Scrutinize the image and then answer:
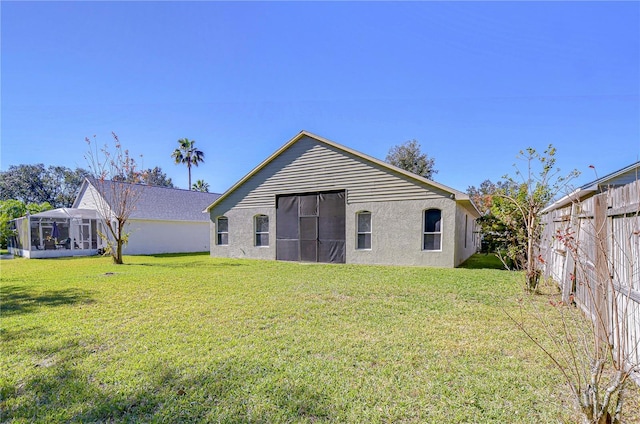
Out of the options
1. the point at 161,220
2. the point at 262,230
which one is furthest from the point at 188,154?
the point at 262,230

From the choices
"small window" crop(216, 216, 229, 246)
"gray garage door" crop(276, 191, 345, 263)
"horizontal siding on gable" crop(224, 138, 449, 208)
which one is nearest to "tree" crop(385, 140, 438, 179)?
"horizontal siding on gable" crop(224, 138, 449, 208)

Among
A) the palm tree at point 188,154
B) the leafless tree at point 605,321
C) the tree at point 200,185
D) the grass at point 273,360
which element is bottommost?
the grass at point 273,360

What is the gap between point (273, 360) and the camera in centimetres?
348

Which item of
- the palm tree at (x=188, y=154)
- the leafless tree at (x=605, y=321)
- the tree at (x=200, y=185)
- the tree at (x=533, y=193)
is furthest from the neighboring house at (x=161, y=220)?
the leafless tree at (x=605, y=321)

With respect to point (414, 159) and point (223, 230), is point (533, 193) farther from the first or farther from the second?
point (414, 159)

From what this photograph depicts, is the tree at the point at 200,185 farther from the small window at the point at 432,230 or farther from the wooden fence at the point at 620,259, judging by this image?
the wooden fence at the point at 620,259

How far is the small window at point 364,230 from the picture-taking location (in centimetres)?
1277

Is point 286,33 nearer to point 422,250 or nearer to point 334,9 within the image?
point 334,9

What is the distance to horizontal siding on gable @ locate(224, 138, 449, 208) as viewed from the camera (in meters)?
12.1

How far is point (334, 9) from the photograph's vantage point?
895 cm

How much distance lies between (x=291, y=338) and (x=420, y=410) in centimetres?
206

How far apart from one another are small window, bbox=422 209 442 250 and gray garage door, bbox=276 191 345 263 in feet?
11.5

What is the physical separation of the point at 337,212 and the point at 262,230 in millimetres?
4565

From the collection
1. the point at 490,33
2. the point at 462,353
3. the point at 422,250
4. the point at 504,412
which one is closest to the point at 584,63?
the point at 490,33
